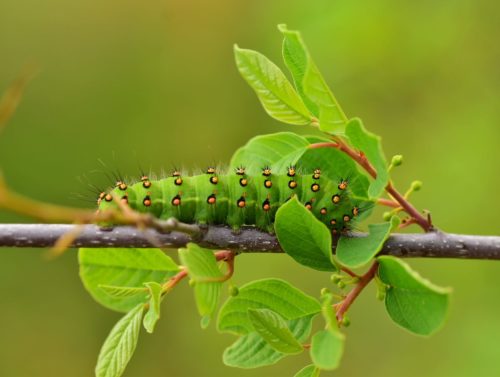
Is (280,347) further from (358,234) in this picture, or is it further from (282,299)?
(358,234)

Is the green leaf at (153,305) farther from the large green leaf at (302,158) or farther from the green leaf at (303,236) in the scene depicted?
the large green leaf at (302,158)

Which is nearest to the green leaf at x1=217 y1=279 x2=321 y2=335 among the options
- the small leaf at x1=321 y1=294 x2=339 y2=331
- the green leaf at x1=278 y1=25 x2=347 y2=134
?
the small leaf at x1=321 y1=294 x2=339 y2=331

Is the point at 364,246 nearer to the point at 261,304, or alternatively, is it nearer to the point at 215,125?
the point at 261,304

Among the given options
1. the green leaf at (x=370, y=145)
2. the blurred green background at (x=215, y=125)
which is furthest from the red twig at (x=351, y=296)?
the blurred green background at (x=215, y=125)

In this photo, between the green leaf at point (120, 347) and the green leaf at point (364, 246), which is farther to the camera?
the green leaf at point (120, 347)

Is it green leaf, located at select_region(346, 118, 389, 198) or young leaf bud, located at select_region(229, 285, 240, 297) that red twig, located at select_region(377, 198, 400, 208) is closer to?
Answer: green leaf, located at select_region(346, 118, 389, 198)

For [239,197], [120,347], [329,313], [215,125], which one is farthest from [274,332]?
[215,125]
